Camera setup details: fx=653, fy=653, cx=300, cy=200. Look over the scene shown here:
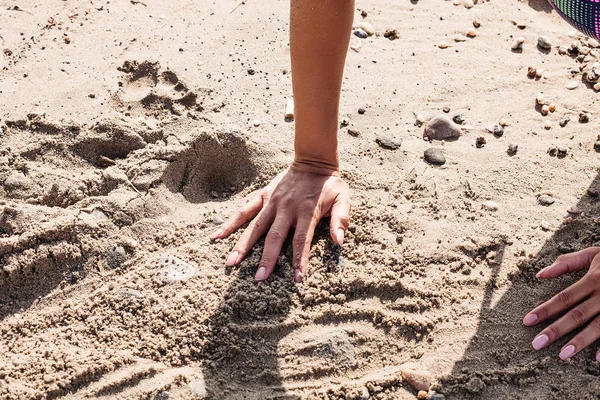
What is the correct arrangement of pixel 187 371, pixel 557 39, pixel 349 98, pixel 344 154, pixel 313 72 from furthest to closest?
1. pixel 557 39
2. pixel 349 98
3. pixel 344 154
4. pixel 313 72
5. pixel 187 371

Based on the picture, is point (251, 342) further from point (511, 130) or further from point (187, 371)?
point (511, 130)

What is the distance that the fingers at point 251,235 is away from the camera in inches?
107

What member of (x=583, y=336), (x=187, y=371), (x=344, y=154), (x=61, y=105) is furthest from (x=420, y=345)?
(x=61, y=105)

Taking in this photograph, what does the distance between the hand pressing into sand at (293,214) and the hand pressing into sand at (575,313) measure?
0.85m

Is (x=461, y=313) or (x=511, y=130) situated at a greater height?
(x=511, y=130)

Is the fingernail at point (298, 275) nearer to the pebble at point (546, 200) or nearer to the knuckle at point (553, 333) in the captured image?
the knuckle at point (553, 333)

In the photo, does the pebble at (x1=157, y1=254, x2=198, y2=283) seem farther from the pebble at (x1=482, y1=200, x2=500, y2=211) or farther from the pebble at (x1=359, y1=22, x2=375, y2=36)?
the pebble at (x1=359, y1=22, x2=375, y2=36)

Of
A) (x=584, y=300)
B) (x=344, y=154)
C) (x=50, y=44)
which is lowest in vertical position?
(x=584, y=300)

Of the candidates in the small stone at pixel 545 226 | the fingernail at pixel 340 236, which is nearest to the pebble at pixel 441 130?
the small stone at pixel 545 226

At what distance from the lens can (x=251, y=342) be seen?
8.13 feet

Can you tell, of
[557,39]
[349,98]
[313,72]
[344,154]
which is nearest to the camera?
[313,72]

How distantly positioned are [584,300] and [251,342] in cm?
130

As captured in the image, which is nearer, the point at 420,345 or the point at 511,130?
the point at 420,345

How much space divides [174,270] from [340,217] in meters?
0.73
